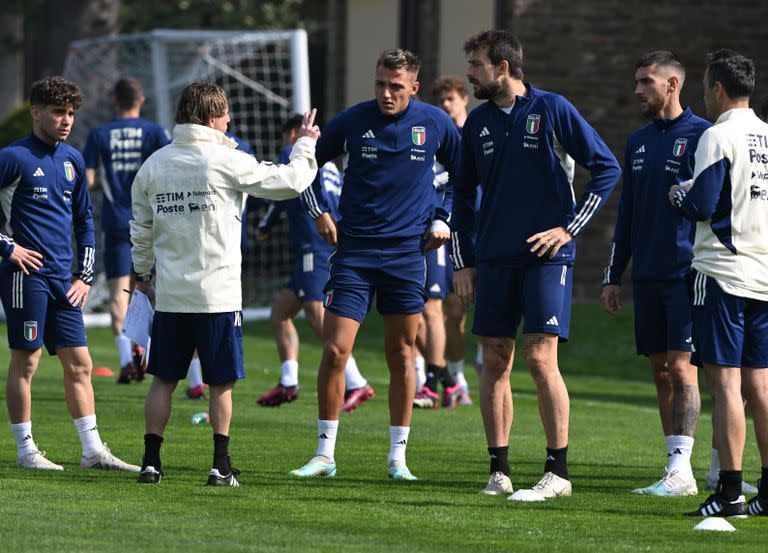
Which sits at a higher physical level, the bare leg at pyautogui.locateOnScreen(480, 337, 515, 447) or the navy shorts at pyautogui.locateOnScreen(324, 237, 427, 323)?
the navy shorts at pyautogui.locateOnScreen(324, 237, 427, 323)

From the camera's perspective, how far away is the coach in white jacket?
8508mm

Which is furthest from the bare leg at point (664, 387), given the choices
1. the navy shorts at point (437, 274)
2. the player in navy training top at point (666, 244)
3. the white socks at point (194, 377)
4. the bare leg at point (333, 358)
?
the white socks at point (194, 377)

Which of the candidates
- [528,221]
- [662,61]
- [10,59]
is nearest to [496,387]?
[528,221]

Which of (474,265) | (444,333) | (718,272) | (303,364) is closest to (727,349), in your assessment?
(718,272)

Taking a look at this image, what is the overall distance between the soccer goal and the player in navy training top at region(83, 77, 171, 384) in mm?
6251

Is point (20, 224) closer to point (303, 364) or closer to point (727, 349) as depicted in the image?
point (727, 349)

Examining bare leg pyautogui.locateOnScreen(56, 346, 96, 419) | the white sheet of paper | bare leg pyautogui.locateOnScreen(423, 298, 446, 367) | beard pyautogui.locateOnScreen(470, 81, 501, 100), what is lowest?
bare leg pyautogui.locateOnScreen(423, 298, 446, 367)

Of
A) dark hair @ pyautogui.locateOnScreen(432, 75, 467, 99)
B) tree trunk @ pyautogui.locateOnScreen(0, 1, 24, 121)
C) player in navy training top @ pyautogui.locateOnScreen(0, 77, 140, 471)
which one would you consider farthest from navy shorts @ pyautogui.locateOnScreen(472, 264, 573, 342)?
tree trunk @ pyautogui.locateOnScreen(0, 1, 24, 121)

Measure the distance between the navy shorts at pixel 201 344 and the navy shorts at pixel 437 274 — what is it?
4.87 m

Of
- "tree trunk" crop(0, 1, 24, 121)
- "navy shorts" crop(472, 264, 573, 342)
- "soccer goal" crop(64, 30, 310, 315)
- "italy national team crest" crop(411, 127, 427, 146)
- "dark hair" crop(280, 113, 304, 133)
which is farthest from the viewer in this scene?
"tree trunk" crop(0, 1, 24, 121)

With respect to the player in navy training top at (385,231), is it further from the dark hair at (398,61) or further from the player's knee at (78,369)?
the player's knee at (78,369)

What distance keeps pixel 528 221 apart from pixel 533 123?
506mm

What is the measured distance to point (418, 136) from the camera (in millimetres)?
9258

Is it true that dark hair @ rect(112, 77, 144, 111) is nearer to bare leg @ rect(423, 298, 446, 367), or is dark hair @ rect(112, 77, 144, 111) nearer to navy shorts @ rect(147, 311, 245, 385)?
bare leg @ rect(423, 298, 446, 367)
